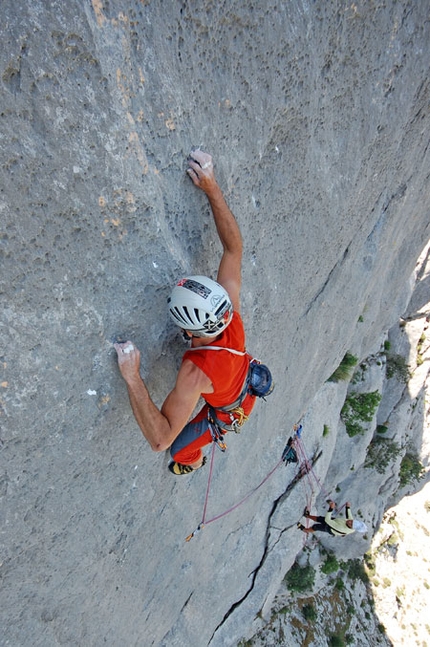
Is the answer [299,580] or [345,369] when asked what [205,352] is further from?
[299,580]

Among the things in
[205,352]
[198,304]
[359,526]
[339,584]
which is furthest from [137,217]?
[339,584]

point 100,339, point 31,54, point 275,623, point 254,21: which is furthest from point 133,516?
point 275,623

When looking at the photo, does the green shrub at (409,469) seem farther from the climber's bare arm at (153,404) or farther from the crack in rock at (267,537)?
the climber's bare arm at (153,404)

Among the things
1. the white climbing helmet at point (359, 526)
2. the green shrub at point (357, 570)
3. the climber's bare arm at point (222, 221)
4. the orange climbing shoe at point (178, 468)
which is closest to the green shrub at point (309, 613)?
the green shrub at point (357, 570)

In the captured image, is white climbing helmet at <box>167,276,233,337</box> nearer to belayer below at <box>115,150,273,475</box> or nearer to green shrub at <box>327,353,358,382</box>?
belayer below at <box>115,150,273,475</box>

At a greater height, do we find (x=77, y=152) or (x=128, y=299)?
(x=77, y=152)

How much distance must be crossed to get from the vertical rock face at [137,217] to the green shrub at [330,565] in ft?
27.2

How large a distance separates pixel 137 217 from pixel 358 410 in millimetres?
9810

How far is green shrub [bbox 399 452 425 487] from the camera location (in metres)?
14.9

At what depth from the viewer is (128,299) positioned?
2.33 metres

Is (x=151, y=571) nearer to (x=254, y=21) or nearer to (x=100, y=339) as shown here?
(x=100, y=339)

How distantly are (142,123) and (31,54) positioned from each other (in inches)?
23.2

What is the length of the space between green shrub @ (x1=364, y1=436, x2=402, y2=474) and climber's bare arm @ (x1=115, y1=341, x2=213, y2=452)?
11.6m

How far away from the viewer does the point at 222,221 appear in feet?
8.80
